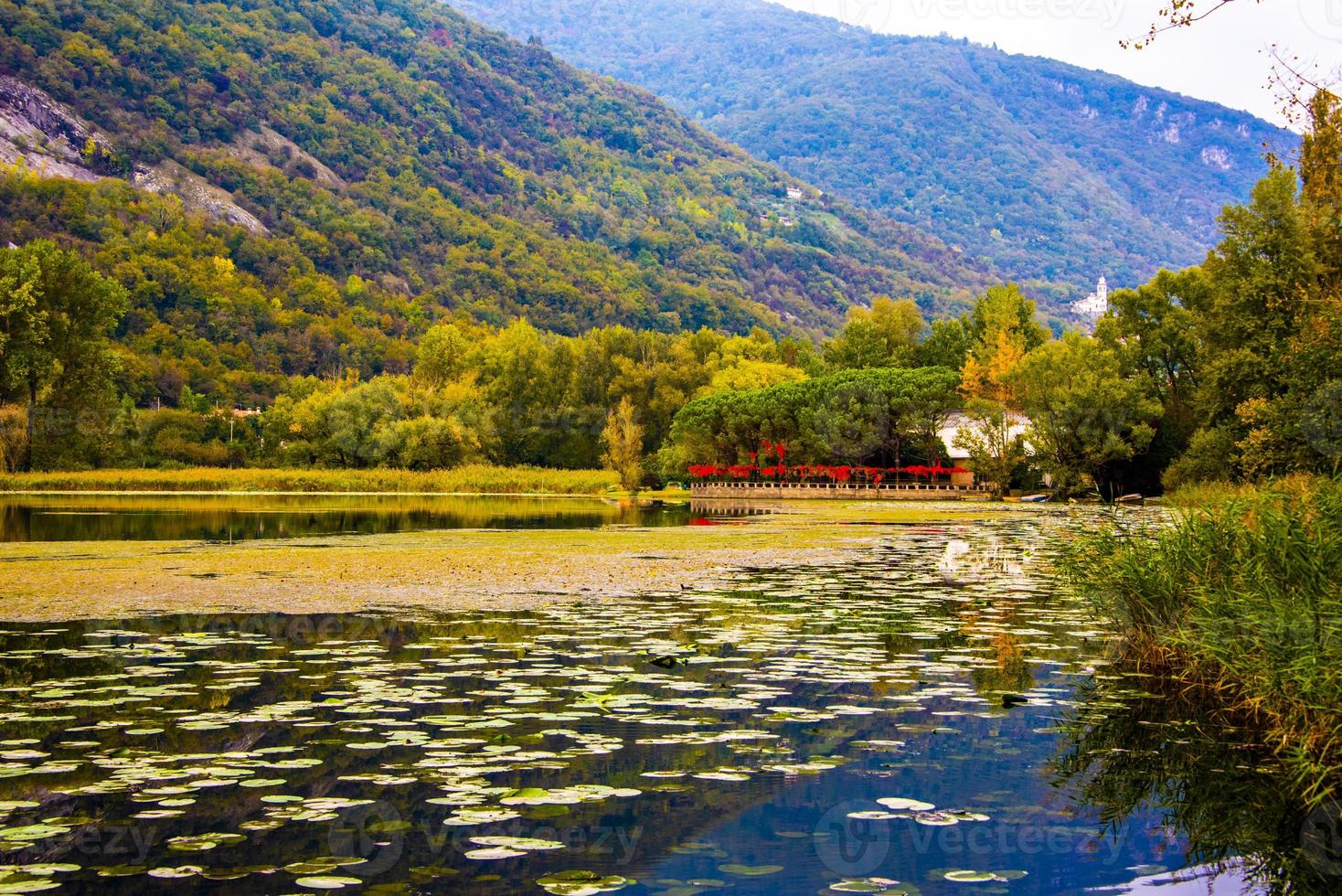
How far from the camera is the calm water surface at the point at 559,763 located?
6848 millimetres

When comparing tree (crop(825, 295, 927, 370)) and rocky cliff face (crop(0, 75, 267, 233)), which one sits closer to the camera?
tree (crop(825, 295, 927, 370))

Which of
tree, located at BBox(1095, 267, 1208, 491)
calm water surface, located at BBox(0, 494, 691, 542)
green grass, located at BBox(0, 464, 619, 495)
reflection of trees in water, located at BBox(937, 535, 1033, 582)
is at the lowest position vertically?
calm water surface, located at BBox(0, 494, 691, 542)

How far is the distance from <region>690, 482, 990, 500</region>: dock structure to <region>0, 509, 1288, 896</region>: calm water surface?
5670 centimetres

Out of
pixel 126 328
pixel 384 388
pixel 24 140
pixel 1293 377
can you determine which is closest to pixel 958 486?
pixel 1293 377

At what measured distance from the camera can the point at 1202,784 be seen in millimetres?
9000

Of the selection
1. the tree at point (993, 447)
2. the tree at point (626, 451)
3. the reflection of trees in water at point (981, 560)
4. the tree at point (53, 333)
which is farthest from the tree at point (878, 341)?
the reflection of trees in water at point (981, 560)

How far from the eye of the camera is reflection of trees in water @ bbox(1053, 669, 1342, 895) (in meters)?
7.47

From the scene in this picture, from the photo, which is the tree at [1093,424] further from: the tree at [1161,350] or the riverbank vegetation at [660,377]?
the tree at [1161,350]

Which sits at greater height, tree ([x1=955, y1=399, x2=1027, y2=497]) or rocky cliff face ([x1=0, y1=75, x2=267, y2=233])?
rocky cliff face ([x1=0, y1=75, x2=267, y2=233])

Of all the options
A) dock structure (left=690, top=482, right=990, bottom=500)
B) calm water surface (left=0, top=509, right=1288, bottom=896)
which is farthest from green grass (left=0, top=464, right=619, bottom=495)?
calm water surface (left=0, top=509, right=1288, bottom=896)

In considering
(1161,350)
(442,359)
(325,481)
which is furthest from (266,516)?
(442,359)

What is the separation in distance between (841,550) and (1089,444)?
36737 millimetres

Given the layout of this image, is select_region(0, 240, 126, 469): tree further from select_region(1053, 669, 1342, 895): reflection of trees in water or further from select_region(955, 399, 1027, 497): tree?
select_region(1053, 669, 1342, 895): reflection of trees in water

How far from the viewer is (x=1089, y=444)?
6091cm
